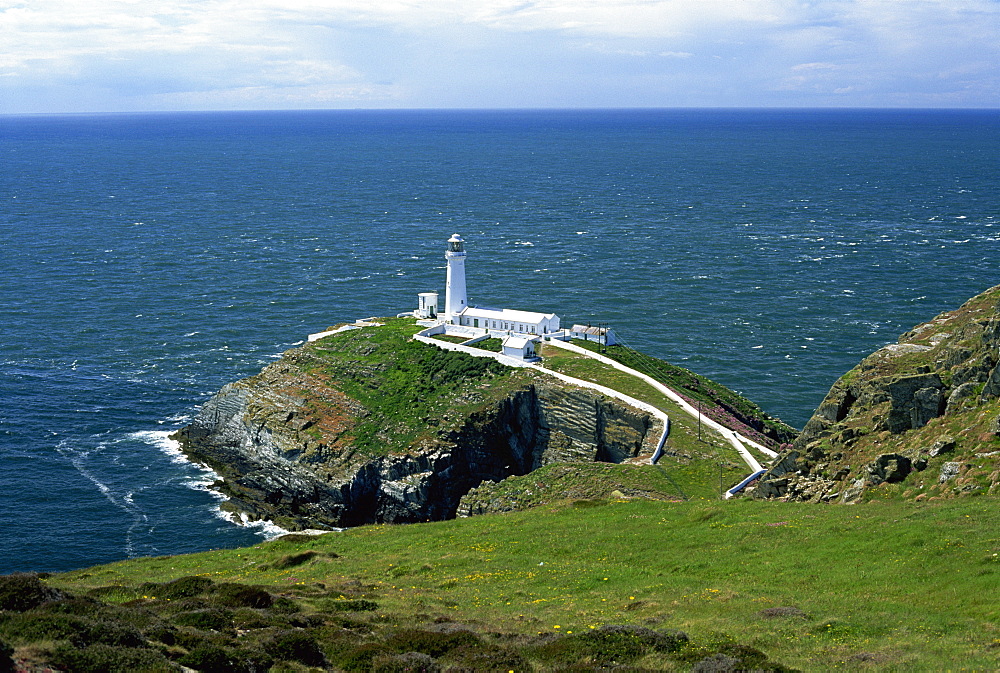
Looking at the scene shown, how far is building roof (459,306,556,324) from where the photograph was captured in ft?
291

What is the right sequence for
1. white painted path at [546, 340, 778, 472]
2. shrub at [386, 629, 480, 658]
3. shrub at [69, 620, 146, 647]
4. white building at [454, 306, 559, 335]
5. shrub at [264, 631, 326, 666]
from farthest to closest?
white building at [454, 306, 559, 335] → white painted path at [546, 340, 778, 472] → shrub at [386, 629, 480, 658] → shrub at [264, 631, 326, 666] → shrub at [69, 620, 146, 647]

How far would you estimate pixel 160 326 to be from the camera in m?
111

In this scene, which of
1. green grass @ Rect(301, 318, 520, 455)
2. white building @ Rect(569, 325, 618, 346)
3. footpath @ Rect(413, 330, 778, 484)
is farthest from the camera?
white building @ Rect(569, 325, 618, 346)

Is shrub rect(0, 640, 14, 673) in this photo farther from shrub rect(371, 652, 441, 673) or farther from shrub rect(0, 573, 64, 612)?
shrub rect(371, 652, 441, 673)

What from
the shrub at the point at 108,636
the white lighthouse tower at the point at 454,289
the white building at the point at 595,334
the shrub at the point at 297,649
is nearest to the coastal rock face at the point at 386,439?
the white lighthouse tower at the point at 454,289

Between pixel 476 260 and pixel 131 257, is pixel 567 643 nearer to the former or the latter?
pixel 476 260

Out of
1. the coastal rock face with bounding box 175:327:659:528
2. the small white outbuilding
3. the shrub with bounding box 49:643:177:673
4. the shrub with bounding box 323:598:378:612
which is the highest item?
the shrub with bounding box 49:643:177:673

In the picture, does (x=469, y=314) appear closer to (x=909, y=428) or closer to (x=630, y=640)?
(x=909, y=428)

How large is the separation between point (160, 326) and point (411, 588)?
8178 cm

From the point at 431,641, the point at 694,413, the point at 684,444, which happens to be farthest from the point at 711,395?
the point at 431,641

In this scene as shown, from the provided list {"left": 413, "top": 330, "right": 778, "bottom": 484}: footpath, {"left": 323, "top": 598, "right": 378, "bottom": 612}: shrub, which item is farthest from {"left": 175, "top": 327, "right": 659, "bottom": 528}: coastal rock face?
{"left": 323, "top": 598, "right": 378, "bottom": 612}: shrub

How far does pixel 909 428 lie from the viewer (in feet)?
153

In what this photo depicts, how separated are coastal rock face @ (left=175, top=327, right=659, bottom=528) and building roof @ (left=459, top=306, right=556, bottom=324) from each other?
25.1 ft

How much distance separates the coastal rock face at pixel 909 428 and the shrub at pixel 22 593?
33359 millimetres
